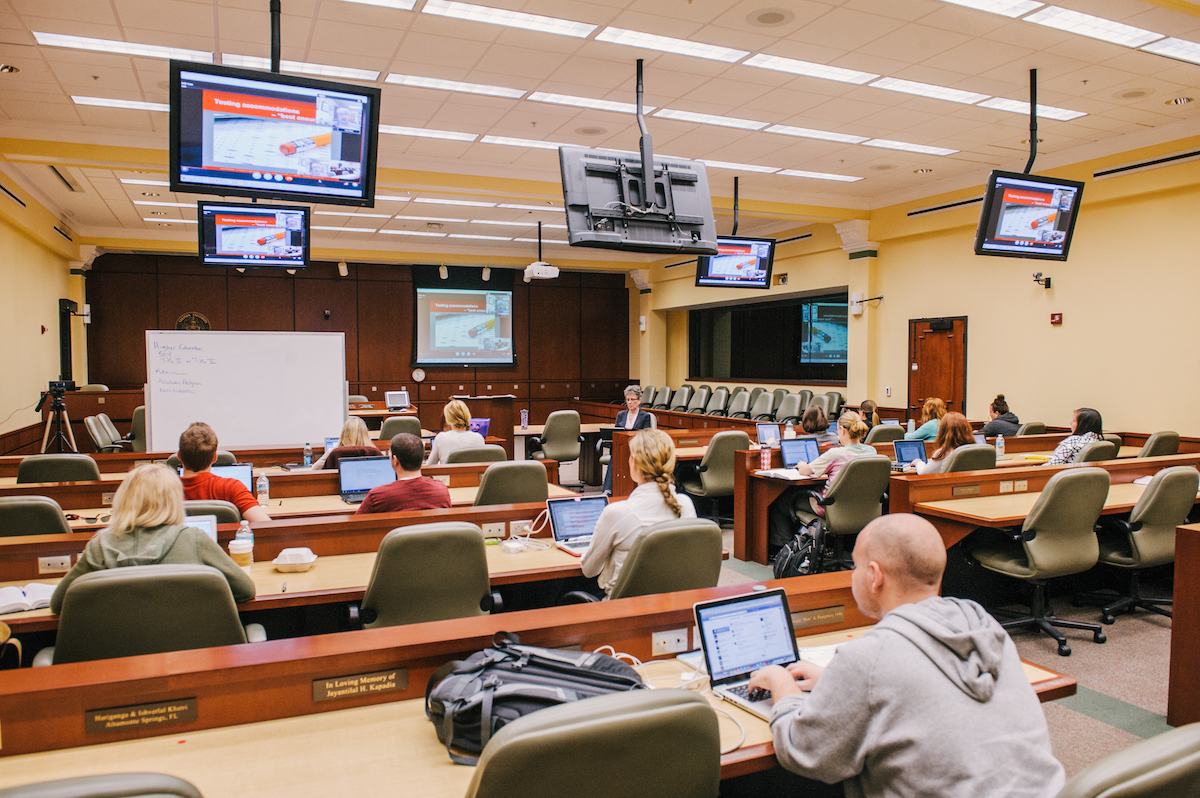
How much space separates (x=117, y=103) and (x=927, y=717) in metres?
7.13

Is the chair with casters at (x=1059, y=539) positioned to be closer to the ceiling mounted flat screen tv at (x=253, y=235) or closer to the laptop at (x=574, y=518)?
the laptop at (x=574, y=518)

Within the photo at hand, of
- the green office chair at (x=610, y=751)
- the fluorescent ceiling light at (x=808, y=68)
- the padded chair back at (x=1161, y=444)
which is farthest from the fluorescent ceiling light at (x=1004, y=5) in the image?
the green office chair at (x=610, y=751)

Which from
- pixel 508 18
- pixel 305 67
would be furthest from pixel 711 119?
pixel 305 67

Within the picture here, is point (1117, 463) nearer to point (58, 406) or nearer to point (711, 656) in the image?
point (711, 656)

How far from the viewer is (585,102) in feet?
19.8

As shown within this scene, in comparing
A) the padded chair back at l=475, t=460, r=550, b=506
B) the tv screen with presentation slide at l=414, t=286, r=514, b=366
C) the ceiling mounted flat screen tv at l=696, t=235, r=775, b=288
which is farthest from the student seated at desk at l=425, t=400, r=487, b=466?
the tv screen with presentation slide at l=414, t=286, r=514, b=366

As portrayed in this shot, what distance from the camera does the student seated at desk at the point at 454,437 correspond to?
5.69 metres

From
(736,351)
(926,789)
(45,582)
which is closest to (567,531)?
(45,582)

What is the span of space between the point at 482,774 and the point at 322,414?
6.42 meters

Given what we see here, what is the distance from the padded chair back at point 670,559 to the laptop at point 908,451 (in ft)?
13.4

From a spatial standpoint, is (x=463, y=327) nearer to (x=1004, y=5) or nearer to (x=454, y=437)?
(x=454, y=437)

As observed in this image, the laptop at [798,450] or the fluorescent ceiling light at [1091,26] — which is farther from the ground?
the fluorescent ceiling light at [1091,26]

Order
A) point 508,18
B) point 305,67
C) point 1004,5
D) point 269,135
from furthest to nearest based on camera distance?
point 305,67 → point 508,18 → point 1004,5 → point 269,135

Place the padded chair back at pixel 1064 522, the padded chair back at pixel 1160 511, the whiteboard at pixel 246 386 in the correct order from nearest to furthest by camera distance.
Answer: the padded chair back at pixel 1064 522, the padded chair back at pixel 1160 511, the whiteboard at pixel 246 386
